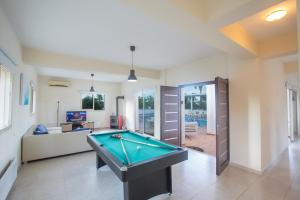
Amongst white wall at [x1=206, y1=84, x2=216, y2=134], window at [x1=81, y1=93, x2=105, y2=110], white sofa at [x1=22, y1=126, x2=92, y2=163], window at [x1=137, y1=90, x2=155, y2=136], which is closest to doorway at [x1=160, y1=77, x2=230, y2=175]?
window at [x1=137, y1=90, x2=155, y2=136]

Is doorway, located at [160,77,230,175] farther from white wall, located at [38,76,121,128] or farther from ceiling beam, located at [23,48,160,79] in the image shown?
white wall, located at [38,76,121,128]

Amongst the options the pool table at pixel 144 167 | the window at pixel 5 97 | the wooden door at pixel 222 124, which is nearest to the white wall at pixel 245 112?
the wooden door at pixel 222 124

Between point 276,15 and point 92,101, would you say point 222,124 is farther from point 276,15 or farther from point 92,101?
point 92,101

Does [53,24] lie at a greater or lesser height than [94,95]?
greater

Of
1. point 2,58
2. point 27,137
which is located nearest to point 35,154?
point 27,137

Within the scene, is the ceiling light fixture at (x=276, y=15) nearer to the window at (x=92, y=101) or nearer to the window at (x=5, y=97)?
the window at (x=5, y=97)

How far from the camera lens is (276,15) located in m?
2.14

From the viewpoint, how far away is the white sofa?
364 centimetres

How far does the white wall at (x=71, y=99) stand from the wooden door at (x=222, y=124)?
273 inches

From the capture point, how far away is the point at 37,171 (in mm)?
3230

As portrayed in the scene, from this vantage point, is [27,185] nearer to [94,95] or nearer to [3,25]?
[3,25]

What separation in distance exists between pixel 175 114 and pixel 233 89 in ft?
6.37

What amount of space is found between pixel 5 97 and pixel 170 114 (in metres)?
3.88


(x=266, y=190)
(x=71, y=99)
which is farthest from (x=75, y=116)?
(x=266, y=190)
